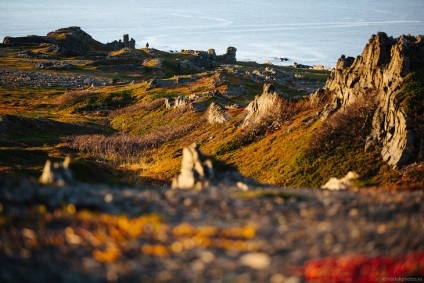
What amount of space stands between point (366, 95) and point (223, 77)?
3110 inches

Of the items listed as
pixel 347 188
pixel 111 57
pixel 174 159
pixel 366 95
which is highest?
pixel 111 57

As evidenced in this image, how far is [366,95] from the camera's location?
49000 mm

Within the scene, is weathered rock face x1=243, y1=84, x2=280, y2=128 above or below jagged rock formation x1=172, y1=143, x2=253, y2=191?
above

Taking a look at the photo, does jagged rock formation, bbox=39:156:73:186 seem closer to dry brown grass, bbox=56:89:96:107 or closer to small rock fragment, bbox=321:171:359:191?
small rock fragment, bbox=321:171:359:191

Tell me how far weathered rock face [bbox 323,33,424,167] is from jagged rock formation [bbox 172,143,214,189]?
74.3ft

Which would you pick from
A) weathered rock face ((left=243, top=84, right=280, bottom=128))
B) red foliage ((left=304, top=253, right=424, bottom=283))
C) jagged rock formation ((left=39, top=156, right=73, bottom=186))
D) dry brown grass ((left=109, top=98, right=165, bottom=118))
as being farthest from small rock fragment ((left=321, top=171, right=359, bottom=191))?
dry brown grass ((left=109, top=98, right=165, bottom=118))

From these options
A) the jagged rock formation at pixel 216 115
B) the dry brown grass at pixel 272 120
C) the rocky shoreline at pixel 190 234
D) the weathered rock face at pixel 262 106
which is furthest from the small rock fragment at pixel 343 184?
the jagged rock formation at pixel 216 115

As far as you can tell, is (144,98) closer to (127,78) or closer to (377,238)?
(127,78)

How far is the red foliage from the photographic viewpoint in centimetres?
1434

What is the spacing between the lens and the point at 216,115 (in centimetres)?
7988

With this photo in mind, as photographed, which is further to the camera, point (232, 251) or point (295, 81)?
point (295, 81)

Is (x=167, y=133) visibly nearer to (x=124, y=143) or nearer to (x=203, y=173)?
(x=124, y=143)

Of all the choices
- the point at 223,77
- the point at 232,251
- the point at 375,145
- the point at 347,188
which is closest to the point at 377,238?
the point at 232,251

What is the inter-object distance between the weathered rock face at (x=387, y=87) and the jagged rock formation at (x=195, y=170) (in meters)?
22.7
